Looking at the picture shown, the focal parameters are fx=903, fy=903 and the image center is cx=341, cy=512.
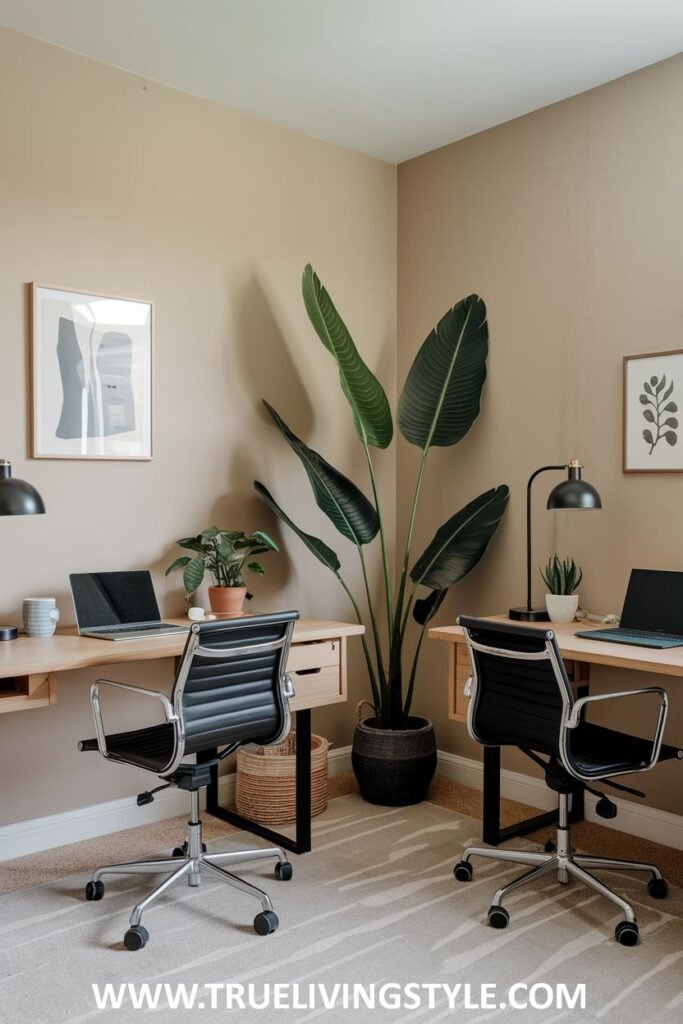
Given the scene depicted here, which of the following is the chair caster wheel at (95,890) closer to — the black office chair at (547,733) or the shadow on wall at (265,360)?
the black office chair at (547,733)

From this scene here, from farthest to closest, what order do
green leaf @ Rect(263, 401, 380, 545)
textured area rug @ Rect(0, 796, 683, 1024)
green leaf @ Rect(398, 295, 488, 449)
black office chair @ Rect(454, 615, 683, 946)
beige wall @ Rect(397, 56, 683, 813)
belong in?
green leaf @ Rect(398, 295, 488, 449), green leaf @ Rect(263, 401, 380, 545), beige wall @ Rect(397, 56, 683, 813), black office chair @ Rect(454, 615, 683, 946), textured area rug @ Rect(0, 796, 683, 1024)

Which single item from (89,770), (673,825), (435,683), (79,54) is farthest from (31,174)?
(673,825)

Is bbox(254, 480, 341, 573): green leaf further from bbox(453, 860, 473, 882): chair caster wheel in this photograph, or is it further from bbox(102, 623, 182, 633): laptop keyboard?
bbox(453, 860, 473, 882): chair caster wheel

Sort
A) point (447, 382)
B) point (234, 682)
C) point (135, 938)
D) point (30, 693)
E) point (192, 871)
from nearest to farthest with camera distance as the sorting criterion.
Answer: point (135, 938) < point (30, 693) < point (234, 682) < point (192, 871) < point (447, 382)

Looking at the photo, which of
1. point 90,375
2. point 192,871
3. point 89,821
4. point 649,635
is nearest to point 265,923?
point 192,871

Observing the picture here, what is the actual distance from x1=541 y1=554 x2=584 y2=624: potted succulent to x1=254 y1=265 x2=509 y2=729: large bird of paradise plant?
302 millimetres

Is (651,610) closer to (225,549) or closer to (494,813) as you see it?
(494,813)

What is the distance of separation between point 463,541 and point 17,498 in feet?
5.89

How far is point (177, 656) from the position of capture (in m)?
3.17

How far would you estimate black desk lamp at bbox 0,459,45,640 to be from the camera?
8.77 ft

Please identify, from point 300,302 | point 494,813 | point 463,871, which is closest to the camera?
point 463,871

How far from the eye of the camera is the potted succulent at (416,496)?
369 cm

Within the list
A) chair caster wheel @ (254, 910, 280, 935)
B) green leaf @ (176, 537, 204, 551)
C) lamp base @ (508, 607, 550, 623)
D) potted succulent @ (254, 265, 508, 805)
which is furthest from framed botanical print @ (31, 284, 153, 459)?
chair caster wheel @ (254, 910, 280, 935)

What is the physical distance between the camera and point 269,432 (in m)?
3.89
